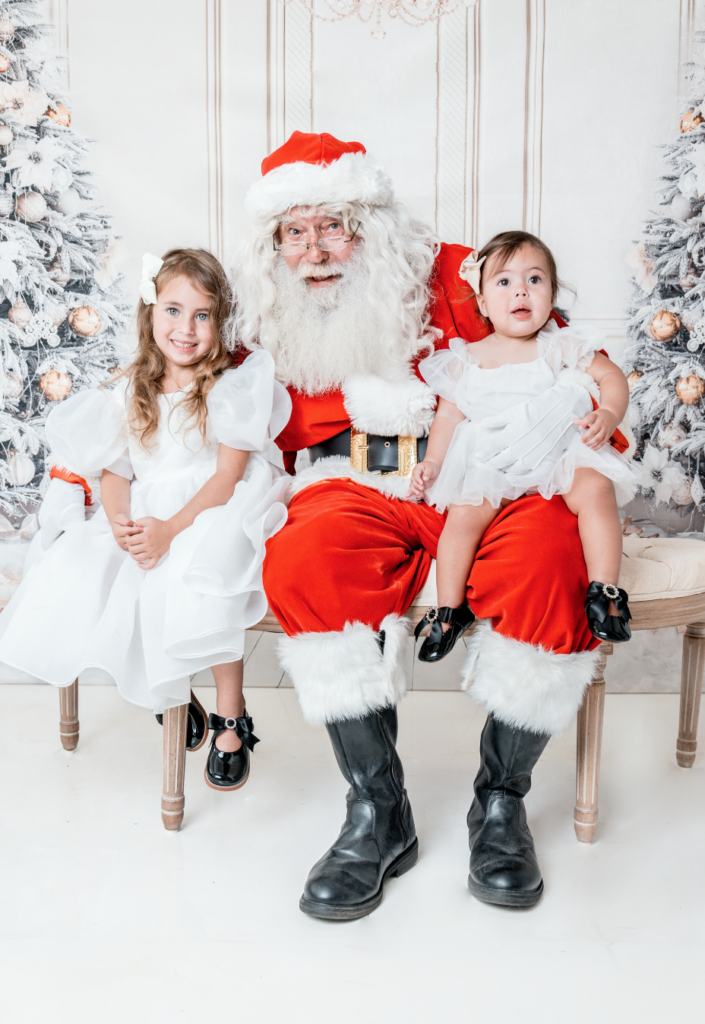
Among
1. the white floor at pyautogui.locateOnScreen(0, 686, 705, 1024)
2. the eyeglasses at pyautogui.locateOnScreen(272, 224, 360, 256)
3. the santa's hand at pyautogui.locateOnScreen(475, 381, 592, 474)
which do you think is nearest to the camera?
the white floor at pyautogui.locateOnScreen(0, 686, 705, 1024)

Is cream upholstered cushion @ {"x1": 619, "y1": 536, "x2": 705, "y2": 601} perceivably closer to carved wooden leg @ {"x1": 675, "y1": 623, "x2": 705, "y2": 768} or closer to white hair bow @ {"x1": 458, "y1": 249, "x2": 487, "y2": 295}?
carved wooden leg @ {"x1": 675, "y1": 623, "x2": 705, "y2": 768}

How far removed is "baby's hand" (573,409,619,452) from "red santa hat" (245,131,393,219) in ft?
2.71

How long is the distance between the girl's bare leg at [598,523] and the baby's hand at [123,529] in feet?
3.15

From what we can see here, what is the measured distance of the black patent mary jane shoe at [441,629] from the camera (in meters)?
1.61

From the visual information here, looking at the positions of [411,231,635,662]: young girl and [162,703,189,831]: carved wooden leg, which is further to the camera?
[162,703,189,831]: carved wooden leg

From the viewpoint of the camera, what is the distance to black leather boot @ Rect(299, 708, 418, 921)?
153cm

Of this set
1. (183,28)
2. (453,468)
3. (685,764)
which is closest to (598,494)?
(453,468)

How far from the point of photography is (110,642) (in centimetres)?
175

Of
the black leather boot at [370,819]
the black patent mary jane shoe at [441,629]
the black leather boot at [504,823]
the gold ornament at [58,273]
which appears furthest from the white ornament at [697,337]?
the gold ornament at [58,273]

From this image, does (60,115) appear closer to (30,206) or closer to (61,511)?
(30,206)

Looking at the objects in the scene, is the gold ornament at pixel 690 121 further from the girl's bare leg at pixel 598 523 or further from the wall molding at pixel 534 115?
the girl's bare leg at pixel 598 523

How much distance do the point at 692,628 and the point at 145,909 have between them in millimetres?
1508

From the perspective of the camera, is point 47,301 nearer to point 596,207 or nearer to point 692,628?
point 596,207

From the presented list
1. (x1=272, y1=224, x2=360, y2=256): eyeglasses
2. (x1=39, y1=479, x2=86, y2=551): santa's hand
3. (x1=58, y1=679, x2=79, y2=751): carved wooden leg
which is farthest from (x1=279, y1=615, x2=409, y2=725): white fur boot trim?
(x1=272, y1=224, x2=360, y2=256): eyeglasses
